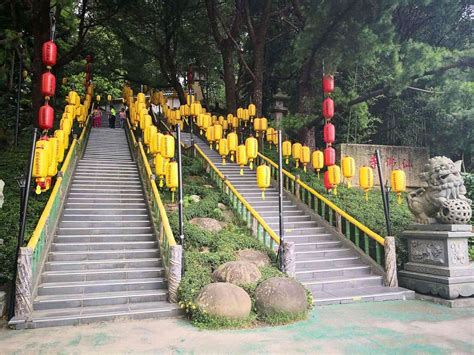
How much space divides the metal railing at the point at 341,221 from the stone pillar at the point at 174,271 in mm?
4774

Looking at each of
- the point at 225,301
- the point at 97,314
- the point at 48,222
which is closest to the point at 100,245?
the point at 48,222

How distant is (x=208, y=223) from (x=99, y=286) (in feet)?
13.5

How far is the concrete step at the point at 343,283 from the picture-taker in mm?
8789

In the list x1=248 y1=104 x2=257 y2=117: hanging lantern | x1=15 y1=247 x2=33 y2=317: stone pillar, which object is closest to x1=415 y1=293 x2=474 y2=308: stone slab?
x1=15 y1=247 x2=33 y2=317: stone pillar

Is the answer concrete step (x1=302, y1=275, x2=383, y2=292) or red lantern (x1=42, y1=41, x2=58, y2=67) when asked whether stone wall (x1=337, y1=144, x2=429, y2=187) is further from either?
red lantern (x1=42, y1=41, x2=58, y2=67)

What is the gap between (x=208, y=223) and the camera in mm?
11531

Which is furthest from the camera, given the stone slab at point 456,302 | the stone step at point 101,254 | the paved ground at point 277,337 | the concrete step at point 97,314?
the stone step at point 101,254

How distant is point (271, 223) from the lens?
40.5 ft

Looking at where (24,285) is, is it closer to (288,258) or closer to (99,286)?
(99,286)

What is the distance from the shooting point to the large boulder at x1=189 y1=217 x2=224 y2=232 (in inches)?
447

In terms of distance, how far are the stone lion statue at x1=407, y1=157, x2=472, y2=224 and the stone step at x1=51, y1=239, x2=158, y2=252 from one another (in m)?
6.26

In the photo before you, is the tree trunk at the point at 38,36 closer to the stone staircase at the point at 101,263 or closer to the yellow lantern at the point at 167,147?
the stone staircase at the point at 101,263

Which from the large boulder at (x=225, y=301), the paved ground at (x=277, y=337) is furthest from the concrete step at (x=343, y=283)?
the large boulder at (x=225, y=301)

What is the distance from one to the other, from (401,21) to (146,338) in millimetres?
16091
